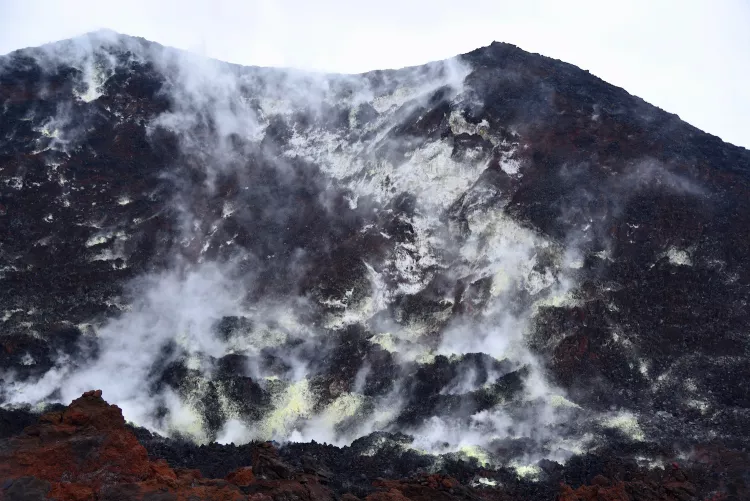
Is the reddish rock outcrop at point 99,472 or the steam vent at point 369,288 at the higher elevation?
the steam vent at point 369,288

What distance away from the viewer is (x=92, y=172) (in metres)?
48.4

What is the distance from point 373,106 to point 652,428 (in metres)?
35.4

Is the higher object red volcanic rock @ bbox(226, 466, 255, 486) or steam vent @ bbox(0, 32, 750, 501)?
steam vent @ bbox(0, 32, 750, 501)

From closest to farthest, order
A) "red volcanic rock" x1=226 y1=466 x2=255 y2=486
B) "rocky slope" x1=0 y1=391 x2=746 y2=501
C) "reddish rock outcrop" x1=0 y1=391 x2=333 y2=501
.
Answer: "reddish rock outcrop" x1=0 y1=391 x2=333 y2=501 → "rocky slope" x1=0 y1=391 x2=746 y2=501 → "red volcanic rock" x1=226 y1=466 x2=255 y2=486

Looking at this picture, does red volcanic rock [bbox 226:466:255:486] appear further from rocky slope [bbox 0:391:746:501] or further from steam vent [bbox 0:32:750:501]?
steam vent [bbox 0:32:750:501]

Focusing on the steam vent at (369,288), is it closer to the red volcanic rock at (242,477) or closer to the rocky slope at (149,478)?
the rocky slope at (149,478)

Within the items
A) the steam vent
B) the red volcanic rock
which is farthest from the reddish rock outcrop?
the steam vent

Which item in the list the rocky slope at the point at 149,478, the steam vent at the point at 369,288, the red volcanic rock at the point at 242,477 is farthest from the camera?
the steam vent at the point at 369,288

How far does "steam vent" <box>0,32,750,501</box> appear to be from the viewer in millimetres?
27750

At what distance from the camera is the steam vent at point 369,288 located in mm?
27750

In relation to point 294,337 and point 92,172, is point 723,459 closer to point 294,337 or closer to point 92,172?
point 294,337

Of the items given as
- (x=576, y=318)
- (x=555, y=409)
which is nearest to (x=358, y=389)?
(x=555, y=409)

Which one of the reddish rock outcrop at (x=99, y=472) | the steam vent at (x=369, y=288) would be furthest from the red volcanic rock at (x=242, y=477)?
the steam vent at (x=369, y=288)

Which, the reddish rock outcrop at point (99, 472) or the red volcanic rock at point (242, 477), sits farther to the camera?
the red volcanic rock at point (242, 477)
